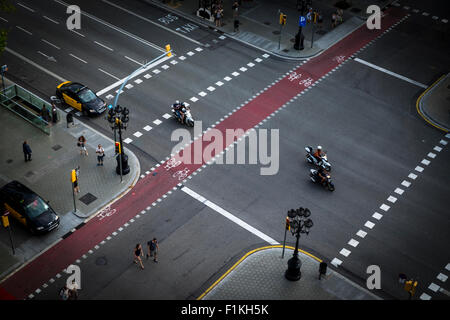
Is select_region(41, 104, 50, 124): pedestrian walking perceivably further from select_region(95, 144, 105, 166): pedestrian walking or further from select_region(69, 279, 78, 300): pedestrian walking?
select_region(69, 279, 78, 300): pedestrian walking

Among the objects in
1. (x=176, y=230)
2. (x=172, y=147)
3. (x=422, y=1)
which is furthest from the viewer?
(x=422, y=1)

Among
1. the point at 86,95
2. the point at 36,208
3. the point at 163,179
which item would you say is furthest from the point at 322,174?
the point at 86,95

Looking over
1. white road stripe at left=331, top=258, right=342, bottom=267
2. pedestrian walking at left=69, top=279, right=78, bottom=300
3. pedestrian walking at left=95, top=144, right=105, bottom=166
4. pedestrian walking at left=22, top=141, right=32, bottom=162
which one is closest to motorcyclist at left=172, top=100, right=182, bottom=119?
pedestrian walking at left=95, top=144, right=105, bottom=166

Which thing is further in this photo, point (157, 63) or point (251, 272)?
point (157, 63)

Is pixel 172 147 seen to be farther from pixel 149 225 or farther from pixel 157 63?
pixel 157 63

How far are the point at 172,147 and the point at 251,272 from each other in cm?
1318

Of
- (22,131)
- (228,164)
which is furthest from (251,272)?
(22,131)

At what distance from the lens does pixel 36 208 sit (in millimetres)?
40688

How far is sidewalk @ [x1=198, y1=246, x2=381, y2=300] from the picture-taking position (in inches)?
1485

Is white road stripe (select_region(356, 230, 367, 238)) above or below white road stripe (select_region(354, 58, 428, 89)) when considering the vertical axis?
below

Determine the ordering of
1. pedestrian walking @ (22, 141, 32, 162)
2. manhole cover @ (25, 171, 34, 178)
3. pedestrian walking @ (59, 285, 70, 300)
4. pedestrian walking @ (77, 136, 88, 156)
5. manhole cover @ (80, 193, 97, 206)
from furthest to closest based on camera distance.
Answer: pedestrian walking @ (77, 136, 88, 156)
pedestrian walking @ (22, 141, 32, 162)
manhole cover @ (25, 171, 34, 178)
manhole cover @ (80, 193, 97, 206)
pedestrian walking @ (59, 285, 70, 300)

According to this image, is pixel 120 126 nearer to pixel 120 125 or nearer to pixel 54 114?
pixel 120 125

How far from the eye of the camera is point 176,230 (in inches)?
1644

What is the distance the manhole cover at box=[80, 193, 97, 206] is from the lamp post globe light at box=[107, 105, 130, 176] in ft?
8.27
